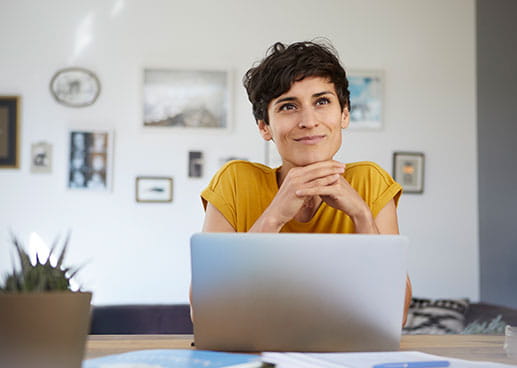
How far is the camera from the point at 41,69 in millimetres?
3600

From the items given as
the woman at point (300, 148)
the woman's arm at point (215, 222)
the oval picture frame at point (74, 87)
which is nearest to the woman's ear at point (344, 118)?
the woman at point (300, 148)

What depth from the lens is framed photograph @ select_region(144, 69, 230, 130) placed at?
362 cm

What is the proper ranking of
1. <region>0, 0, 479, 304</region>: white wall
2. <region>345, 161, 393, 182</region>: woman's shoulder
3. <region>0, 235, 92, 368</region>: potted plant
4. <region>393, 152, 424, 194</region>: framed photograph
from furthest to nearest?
<region>393, 152, 424, 194</region>: framed photograph
<region>0, 0, 479, 304</region>: white wall
<region>345, 161, 393, 182</region>: woman's shoulder
<region>0, 235, 92, 368</region>: potted plant

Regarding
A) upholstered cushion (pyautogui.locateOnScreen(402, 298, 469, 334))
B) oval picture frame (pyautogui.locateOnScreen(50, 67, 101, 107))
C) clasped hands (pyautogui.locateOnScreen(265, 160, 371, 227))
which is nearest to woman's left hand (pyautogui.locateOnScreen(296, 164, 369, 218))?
clasped hands (pyautogui.locateOnScreen(265, 160, 371, 227))

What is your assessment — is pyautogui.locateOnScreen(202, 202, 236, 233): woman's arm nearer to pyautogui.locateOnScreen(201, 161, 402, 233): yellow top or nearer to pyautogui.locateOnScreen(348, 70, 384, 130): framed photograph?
pyautogui.locateOnScreen(201, 161, 402, 233): yellow top

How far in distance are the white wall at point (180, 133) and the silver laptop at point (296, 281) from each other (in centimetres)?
285

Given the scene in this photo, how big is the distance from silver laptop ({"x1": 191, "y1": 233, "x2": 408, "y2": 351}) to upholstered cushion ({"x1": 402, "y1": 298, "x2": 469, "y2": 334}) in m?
2.07

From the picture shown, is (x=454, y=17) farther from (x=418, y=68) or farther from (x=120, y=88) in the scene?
(x=120, y=88)

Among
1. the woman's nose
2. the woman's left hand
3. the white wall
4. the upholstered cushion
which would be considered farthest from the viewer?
the white wall

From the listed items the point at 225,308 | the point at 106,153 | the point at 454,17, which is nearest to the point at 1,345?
the point at 225,308

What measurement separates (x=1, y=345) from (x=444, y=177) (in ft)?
11.7

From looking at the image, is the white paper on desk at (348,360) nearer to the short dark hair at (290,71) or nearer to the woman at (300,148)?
the woman at (300,148)

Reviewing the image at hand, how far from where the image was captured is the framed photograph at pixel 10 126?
355cm

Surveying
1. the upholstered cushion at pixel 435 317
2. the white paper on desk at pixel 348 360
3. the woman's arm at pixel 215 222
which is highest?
the woman's arm at pixel 215 222
